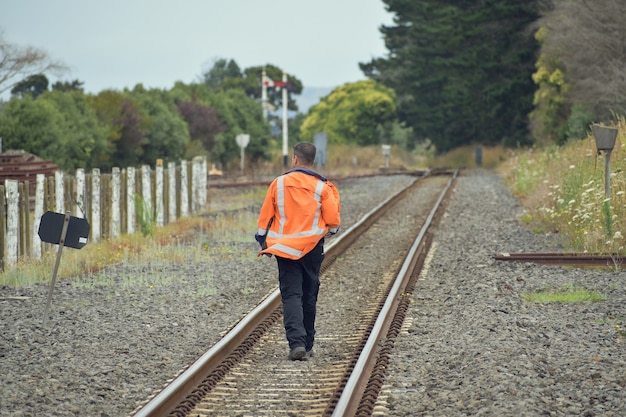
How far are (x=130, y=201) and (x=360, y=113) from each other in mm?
48379

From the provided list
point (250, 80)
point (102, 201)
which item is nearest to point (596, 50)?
point (102, 201)

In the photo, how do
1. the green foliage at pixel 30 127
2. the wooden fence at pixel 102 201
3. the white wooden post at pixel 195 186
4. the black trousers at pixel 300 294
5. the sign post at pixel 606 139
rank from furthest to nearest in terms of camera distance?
the green foliage at pixel 30 127, the white wooden post at pixel 195 186, the wooden fence at pixel 102 201, the sign post at pixel 606 139, the black trousers at pixel 300 294

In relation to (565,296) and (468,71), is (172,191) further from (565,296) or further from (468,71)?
A: (468,71)

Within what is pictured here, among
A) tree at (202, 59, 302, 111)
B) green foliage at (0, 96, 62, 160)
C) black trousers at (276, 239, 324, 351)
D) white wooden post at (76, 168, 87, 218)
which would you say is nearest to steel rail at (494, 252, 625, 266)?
black trousers at (276, 239, 324, 351)

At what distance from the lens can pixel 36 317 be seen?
9.74m

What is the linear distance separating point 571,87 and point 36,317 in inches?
1276

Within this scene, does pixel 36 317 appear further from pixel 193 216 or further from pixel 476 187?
pixel 476 187

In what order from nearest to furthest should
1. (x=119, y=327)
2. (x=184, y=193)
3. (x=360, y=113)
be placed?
(x=119, y=327) < (x=184, y=193) < (x=360, y=113)

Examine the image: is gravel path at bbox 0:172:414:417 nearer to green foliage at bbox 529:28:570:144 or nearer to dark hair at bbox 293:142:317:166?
dark hair at bbox 293:142:317:166

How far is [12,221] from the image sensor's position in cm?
1397

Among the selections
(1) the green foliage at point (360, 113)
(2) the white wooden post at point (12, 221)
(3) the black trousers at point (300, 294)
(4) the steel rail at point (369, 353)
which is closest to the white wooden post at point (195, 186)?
(2) the white wooden post at point (12, 221)

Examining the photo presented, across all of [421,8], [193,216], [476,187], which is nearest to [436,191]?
[476,187]

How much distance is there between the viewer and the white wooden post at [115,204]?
17859 mm

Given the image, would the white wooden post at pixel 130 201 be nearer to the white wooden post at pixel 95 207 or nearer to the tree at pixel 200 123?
the white wooden post at pixel 95 207
